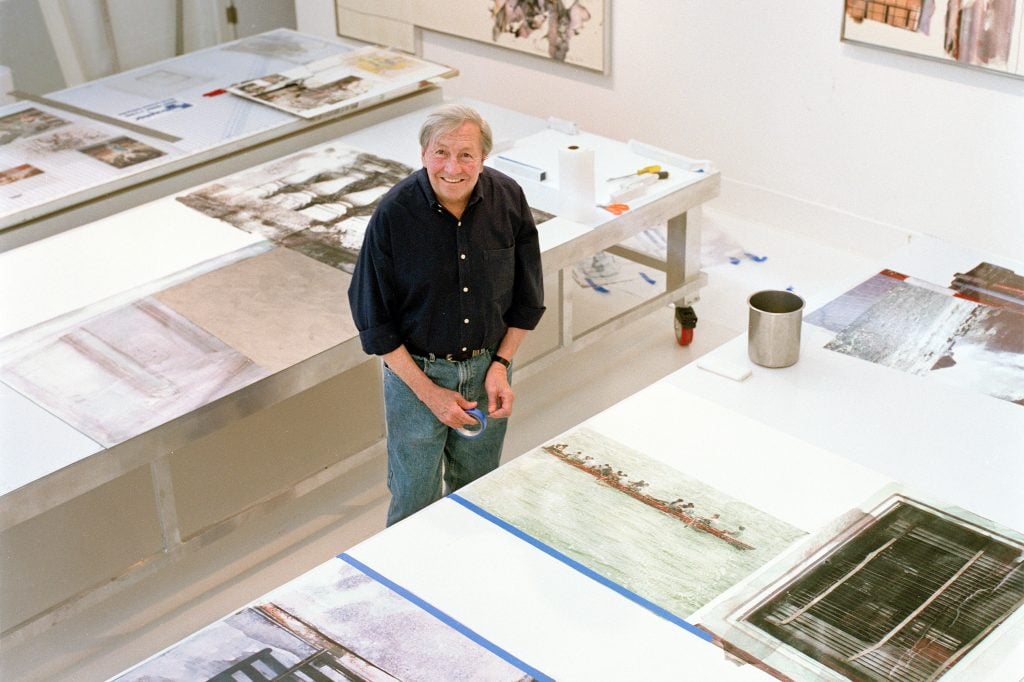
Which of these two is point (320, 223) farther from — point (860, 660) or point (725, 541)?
point (860, 660)

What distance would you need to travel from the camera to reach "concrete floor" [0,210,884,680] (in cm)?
309

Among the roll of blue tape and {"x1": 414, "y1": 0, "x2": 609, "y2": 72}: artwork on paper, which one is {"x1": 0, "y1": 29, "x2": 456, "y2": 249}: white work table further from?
the roll of blue tape

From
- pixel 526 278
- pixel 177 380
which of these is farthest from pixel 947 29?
pixel 177 380

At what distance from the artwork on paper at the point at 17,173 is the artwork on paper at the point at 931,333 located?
2.67 metres

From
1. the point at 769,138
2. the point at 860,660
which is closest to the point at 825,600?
the point at 860,660

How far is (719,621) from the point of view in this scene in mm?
2080

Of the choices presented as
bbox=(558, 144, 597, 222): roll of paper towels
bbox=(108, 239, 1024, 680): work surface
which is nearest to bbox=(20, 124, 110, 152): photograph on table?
bbox=(558, 144, 597, 222): roll of paper towels

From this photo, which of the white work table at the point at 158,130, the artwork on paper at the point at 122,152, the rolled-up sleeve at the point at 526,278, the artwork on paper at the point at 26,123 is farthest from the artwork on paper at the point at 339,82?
the rolled-up sleeve at the point at 526,278

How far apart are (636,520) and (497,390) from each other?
0.50m

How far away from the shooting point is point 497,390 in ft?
8.85

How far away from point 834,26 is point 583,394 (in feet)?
6.06

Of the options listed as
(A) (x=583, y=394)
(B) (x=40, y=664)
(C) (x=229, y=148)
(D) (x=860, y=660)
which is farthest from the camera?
(C) (x=229, y=148)

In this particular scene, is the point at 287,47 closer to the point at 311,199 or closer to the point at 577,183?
the point at 311,199

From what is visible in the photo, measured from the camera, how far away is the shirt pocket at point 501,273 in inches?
103
